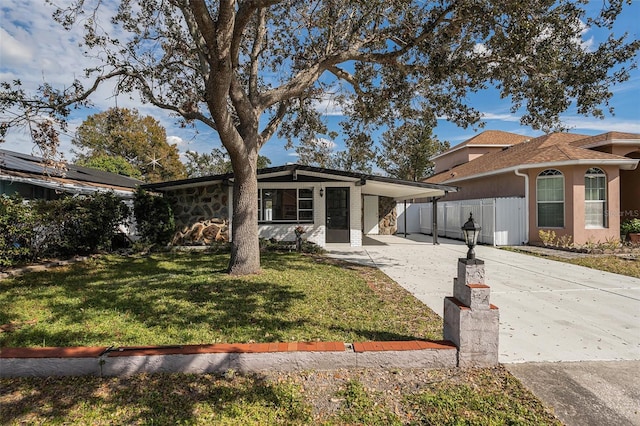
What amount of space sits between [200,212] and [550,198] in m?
13.6

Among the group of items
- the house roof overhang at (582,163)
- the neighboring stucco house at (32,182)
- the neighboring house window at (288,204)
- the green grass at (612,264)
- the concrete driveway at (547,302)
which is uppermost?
the house roof overhang at (582,163)

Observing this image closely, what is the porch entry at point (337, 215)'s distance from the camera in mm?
13031

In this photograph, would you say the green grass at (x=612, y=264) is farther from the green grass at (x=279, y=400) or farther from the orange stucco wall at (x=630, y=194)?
the green grass at (x=279, y=400)

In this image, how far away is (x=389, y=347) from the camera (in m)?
3.07

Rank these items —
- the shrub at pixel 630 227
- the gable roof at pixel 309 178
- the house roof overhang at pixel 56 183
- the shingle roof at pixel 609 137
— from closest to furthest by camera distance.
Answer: the house roof overhang at pixel 56 183 < the gable roof at pixel 309 178 < the shrub at pixel 630 227 < the shingle roof at pixel 609 137

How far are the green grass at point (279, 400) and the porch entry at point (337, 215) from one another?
10.2m

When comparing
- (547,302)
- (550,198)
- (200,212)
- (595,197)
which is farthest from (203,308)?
(595,197)

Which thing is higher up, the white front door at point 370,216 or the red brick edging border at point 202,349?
the white front door at point 370,216

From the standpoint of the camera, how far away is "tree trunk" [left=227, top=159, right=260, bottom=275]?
261 inches

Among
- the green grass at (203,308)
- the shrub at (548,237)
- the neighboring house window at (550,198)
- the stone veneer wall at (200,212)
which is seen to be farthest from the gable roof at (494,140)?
the green grass at (203,308)

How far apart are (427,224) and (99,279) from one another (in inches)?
657

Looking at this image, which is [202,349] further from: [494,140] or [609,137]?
[494,140]

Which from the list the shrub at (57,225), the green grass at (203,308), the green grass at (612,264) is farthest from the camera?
the green grass at (612,264)

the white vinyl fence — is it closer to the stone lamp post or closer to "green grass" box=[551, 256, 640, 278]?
"green grass" box=[551, 256, 640, 278]
